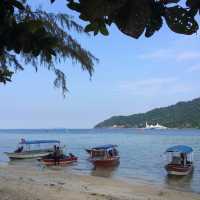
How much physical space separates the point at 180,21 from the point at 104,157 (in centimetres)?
3565

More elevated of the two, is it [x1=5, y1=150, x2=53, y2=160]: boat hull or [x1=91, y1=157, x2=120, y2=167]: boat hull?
[x1=5, y1=150, x2=53, y2=160]: boat hull

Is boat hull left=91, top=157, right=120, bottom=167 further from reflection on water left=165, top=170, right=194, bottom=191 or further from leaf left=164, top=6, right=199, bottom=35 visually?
leaf left=164, top=6, right=199, bottom=35

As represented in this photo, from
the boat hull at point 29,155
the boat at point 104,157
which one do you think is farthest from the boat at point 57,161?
the boat hull at point 29,155

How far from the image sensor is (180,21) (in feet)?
6.63

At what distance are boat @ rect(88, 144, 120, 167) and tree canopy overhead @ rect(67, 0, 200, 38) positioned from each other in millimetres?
34424

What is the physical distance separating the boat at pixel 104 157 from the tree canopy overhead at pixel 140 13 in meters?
34.4

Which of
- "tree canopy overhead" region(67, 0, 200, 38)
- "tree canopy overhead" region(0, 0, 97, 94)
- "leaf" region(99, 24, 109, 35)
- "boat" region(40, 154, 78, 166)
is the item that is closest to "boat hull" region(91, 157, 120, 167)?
"boat" region(40, 154, 78, 166)

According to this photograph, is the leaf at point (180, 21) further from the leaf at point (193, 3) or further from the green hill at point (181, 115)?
the green hill at point (181, 115)

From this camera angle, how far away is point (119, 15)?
6.79ft

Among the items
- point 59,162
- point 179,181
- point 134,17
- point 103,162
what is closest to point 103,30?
point 134,17

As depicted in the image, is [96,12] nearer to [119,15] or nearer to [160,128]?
[119,15]

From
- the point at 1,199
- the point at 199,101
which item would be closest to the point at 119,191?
the point at 1,199

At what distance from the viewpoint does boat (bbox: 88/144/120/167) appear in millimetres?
36375

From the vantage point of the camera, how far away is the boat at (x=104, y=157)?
3638 centimetres
